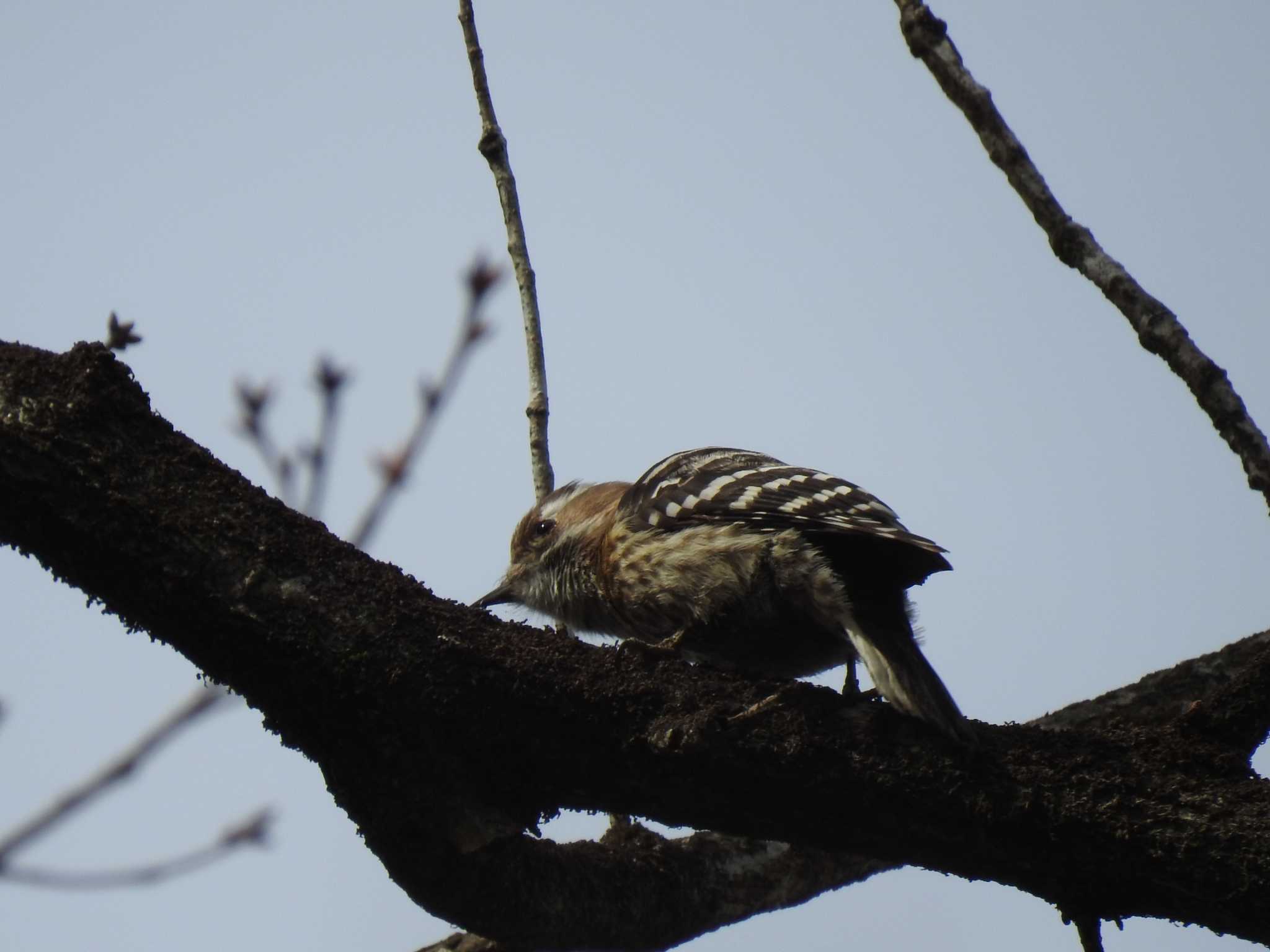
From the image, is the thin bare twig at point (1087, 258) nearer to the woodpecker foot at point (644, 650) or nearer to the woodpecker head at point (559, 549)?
the woodpecker foot at point (644, 650)

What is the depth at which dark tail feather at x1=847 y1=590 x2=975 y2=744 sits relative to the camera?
11.0 ft

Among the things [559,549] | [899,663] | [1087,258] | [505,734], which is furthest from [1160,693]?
[559,549]

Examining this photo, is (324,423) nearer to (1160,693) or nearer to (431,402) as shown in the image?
(431,402)

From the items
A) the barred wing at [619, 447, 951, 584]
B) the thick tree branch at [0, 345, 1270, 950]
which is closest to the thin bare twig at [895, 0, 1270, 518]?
the thick tree branch at [0, 345, 1270, 950]

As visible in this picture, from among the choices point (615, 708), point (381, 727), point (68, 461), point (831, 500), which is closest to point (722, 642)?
point (831, 500)

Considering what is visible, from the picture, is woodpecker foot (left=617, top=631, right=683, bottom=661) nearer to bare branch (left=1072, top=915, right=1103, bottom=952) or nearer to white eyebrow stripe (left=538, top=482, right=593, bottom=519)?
bare branch (left=1072, top=915, right=1103, bottom=952)

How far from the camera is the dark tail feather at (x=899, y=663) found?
337 cm

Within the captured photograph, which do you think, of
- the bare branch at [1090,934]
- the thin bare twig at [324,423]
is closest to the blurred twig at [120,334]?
the thin bare twig at [324,423]

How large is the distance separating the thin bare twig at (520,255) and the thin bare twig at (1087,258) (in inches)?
69.3

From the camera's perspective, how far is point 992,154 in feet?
11.3

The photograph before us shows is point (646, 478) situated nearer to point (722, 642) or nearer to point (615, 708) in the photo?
point (722, 642)

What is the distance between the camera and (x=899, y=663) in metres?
3.76

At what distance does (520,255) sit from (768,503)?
128 centimetres

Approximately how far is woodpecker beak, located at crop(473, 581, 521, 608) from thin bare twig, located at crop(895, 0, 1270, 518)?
3.30 m
